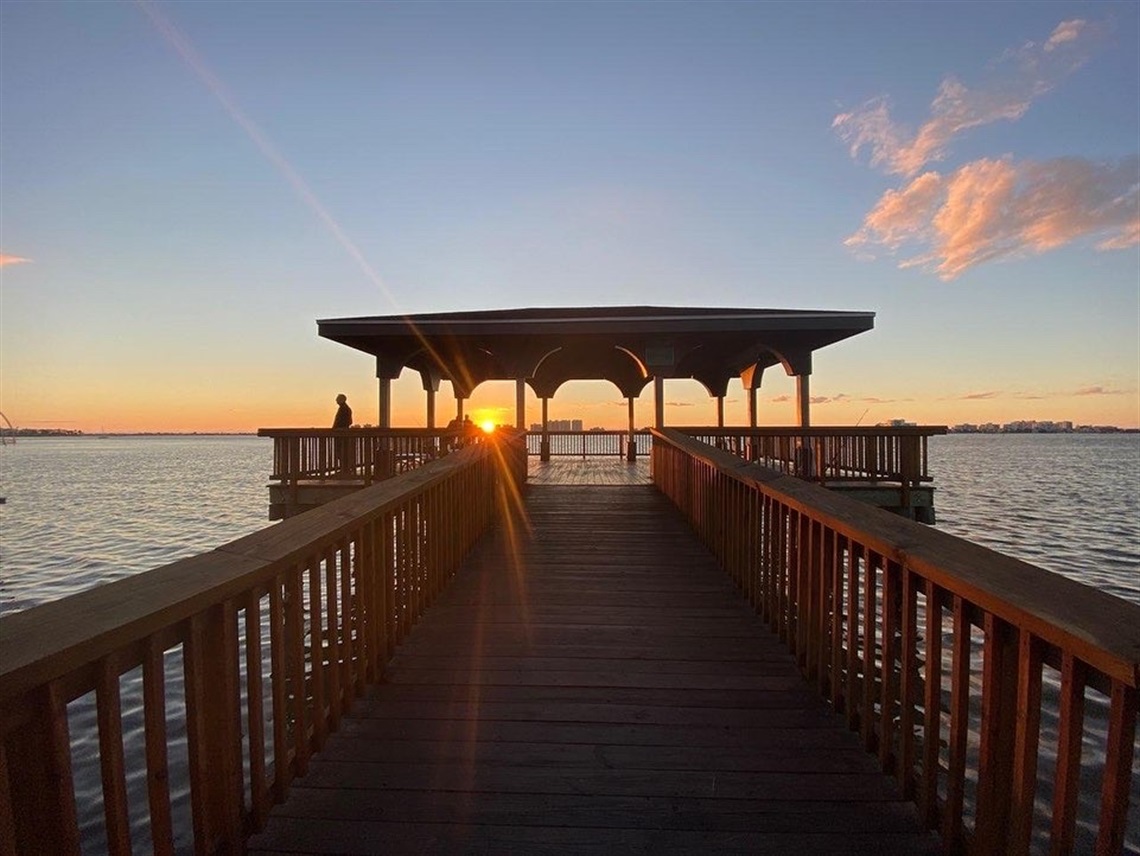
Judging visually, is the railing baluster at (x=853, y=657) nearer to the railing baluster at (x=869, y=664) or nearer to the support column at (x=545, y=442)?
the railing baluster at (x=869, y=664)

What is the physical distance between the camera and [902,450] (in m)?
9.05

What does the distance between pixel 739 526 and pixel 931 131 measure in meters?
11.5

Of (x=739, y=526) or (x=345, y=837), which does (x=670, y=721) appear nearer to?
(x=345, y=837)

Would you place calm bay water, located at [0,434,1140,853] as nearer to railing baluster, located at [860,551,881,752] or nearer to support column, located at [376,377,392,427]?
railing baluster, located at [860,551,881,752]

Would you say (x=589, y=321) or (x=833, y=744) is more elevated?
(x=589, y=321)

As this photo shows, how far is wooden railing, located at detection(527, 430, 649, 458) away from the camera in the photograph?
1970 cm

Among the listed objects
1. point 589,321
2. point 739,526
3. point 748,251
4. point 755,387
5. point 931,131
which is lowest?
point 739,526

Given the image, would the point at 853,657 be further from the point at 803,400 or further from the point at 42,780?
the point at 803,400

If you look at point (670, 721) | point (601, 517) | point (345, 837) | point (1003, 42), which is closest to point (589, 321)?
point (601, 517)

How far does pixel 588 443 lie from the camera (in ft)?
66.1

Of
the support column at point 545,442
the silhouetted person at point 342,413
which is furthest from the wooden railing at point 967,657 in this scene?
the support column at point 545,442

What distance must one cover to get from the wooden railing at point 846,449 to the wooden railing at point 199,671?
7.35 metres

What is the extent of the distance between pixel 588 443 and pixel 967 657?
60.0 ft

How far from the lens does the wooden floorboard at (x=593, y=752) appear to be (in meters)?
2.03
